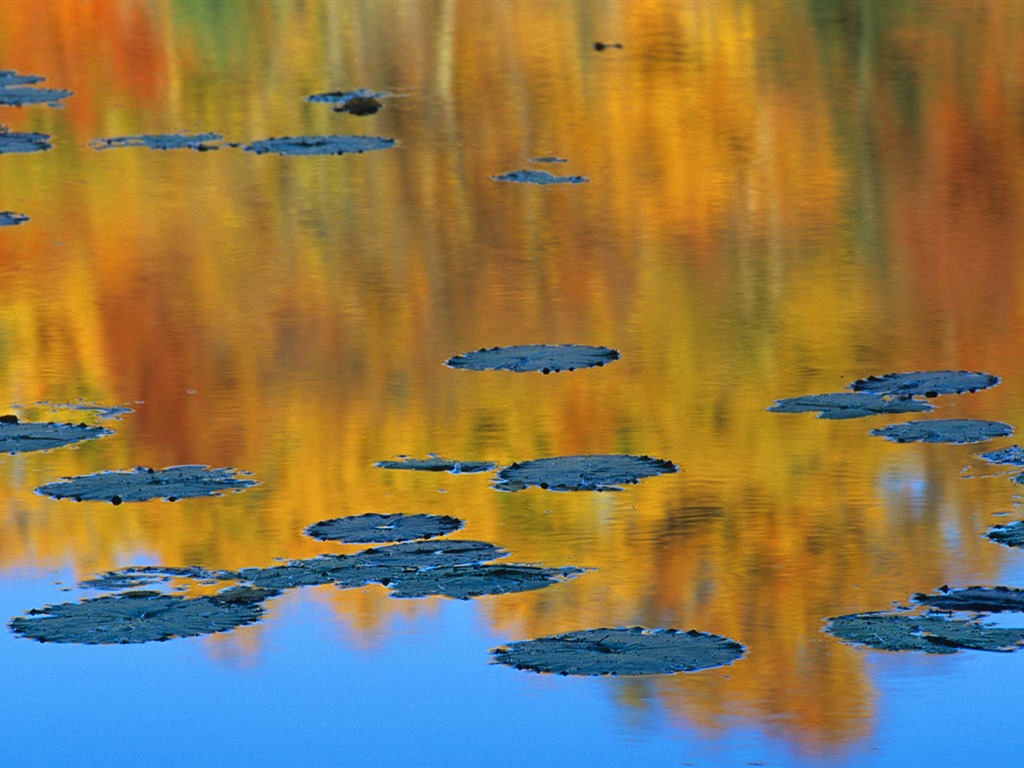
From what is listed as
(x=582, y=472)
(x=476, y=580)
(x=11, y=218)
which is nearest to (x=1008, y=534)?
(x=582, y=472)

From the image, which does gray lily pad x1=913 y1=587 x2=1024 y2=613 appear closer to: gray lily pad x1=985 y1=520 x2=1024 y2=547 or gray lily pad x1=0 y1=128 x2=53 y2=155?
gray lily pad x1=985 y1=520 x2=1024 y2=547

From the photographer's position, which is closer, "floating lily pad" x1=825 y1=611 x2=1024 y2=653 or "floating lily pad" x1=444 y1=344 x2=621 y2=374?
"floating lily pad" x1=825 y1=611 x2=1024 y2=653

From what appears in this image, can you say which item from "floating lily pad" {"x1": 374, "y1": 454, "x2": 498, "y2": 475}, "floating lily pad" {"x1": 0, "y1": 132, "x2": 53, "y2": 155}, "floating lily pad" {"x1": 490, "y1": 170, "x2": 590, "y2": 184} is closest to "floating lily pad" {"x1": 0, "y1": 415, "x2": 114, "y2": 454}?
"floating lily pad" {"x1": 374, "y1": 454, "x2": 498, "y2": 475}

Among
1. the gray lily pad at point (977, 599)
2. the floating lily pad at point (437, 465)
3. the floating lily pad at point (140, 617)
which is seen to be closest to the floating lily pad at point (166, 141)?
the floating lily pad at point (437, 465)

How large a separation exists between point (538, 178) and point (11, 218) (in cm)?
316

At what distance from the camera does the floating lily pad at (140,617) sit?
5555 mm

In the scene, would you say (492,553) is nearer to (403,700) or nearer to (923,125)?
(403,700)

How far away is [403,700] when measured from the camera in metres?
5.30

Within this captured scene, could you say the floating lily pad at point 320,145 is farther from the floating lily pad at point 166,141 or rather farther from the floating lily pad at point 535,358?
the floating lily pad at point 535,358

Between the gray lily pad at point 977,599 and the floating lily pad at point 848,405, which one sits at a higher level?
the floating lily pad at point 848,405

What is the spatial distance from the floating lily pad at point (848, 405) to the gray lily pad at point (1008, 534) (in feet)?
4.27

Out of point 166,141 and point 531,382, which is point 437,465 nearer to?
point 531,382

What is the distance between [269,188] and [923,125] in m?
4.68

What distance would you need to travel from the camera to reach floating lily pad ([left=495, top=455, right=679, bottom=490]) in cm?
677
